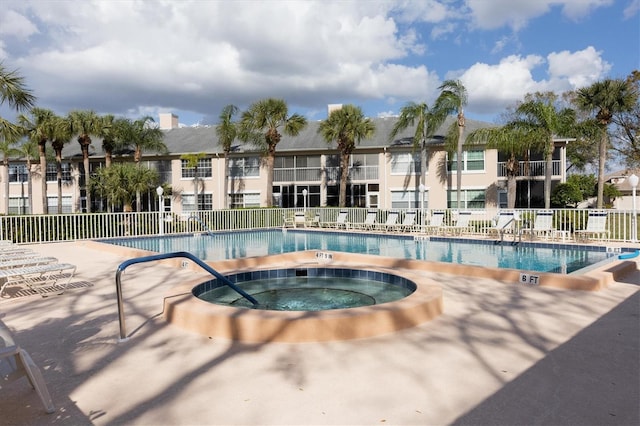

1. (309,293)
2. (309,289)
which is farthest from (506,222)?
(309,293)

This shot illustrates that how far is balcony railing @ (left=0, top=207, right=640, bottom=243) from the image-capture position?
13930 millimetres

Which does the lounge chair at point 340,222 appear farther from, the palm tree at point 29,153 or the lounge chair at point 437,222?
the palm tree at point 29,153

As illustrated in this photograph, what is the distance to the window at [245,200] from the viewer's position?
29.3m

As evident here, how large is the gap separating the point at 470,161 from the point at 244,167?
49.7 feet

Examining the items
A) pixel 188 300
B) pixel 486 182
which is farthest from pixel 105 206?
pixel 188 300

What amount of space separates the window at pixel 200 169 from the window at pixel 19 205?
14576mm

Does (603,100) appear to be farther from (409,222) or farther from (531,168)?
(409,222)

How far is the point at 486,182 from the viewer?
2506cm

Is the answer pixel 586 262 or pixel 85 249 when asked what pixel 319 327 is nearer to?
pixel 586 262

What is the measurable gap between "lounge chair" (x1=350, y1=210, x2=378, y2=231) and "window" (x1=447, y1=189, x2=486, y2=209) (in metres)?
7.89

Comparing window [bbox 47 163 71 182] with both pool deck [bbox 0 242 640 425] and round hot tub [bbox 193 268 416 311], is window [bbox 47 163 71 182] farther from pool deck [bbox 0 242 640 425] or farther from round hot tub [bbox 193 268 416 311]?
pool deck [bbox 0 242 640 425]

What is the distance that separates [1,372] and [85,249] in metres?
11.6

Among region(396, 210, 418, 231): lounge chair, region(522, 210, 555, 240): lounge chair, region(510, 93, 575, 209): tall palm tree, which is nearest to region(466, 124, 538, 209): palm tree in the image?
region(510, 93, 575, 209): tall palm tree

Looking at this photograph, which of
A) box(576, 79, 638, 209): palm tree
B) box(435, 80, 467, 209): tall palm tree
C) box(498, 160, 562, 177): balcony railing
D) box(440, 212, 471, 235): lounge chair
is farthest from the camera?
box(498, 160, 562, 177): balcony railing
